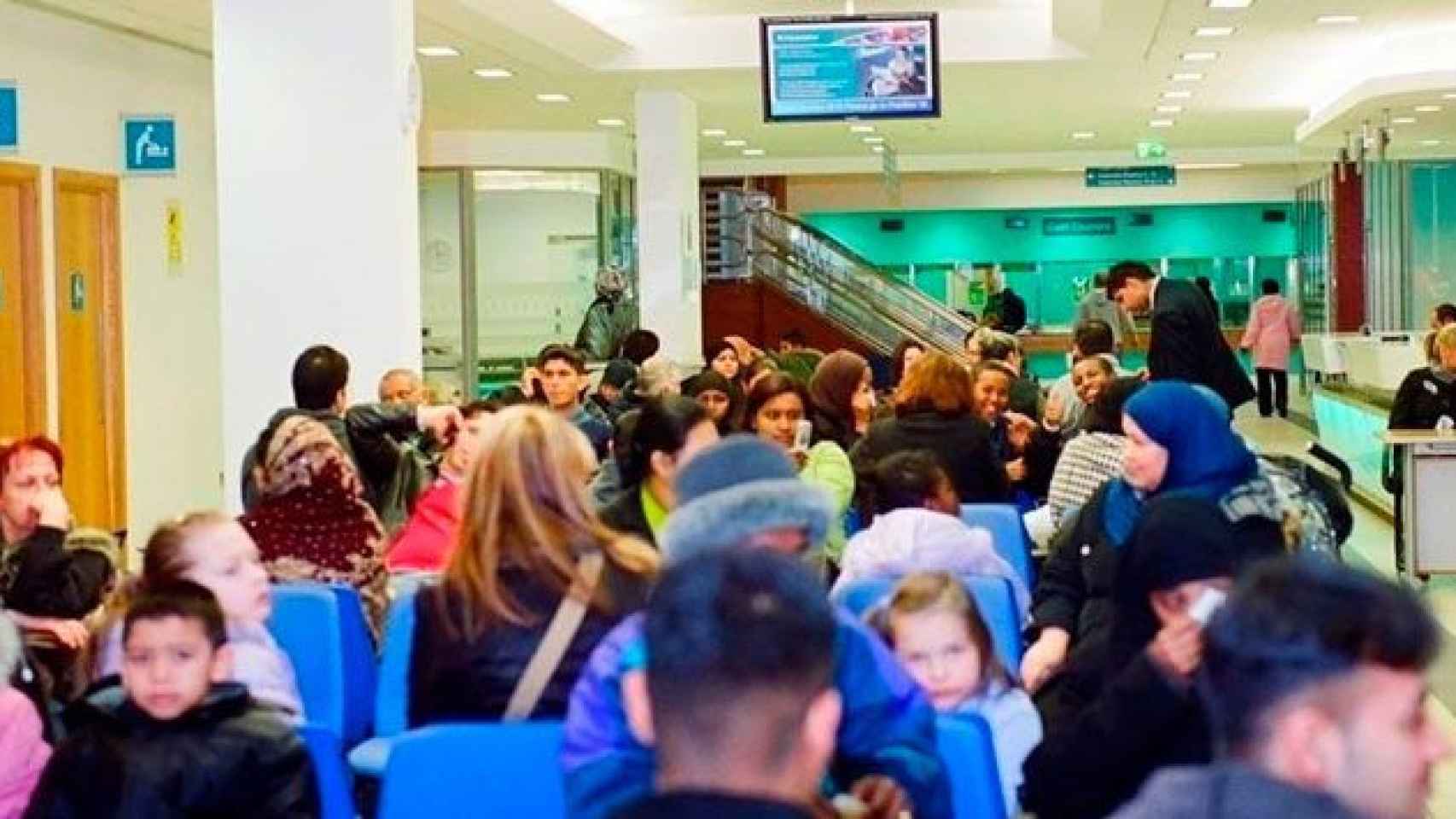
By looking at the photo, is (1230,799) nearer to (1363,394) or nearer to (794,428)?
(794,428)

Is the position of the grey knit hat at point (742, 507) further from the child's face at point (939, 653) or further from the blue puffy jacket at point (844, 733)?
the child's face at point (939, 653)

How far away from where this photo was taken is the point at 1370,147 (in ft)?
81.6

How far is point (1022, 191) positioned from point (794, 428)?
27.7 metres

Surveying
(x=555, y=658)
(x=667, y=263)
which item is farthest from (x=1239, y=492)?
(x=667, y=263)

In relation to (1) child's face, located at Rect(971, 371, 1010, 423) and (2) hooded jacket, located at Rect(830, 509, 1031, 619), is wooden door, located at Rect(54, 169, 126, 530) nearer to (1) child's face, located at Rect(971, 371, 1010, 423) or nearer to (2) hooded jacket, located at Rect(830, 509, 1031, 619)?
(1) child's face, located at Rect(971, 371, 1010, 423)

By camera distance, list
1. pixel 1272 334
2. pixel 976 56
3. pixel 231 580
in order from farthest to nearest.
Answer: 1. pixel 1272 334
2. pixel 976 56
3. pixel 231 580

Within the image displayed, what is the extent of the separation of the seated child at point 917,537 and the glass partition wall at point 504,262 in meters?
15.3

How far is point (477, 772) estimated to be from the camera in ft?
12.5

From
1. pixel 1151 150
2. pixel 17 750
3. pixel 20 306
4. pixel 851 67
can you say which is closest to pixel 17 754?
pixel 17 750

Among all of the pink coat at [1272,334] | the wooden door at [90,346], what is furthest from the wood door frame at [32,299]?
the pink coat at [1272,334]

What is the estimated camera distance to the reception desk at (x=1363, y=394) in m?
15.2

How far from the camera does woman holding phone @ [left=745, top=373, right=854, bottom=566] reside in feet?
24.2

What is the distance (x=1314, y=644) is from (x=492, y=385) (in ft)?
66.4

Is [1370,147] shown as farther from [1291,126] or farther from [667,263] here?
[667,263]
